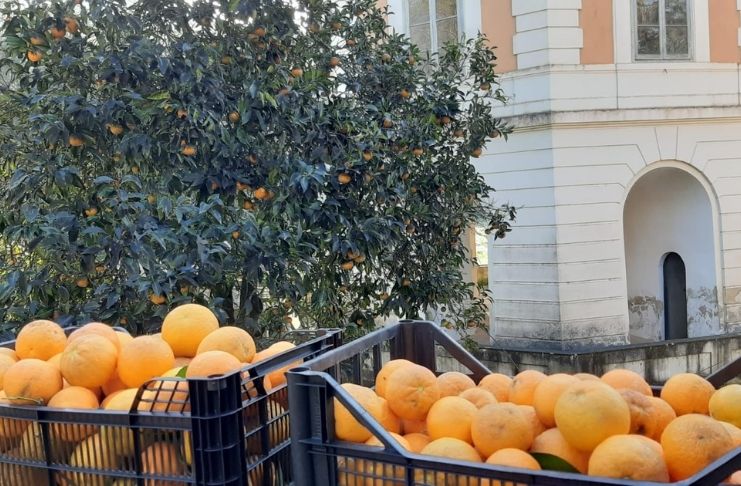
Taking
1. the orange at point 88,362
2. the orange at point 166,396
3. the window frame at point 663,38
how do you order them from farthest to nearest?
the window frame at point 663,38 → the orange at point 88,362 → the orange at point 166,396

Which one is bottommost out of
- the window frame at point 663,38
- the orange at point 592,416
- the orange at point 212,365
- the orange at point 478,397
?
the orange at point 478,397

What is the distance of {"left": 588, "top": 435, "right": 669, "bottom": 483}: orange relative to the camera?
1.27 m

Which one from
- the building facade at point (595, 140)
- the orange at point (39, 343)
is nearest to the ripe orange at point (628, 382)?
the orange at point (39, 343)

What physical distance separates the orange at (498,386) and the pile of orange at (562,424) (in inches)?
2.3

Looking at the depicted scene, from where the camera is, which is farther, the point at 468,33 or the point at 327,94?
the point at 468,33

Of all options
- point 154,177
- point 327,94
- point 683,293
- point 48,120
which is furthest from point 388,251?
point 683,293

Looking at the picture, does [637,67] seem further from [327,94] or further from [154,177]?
[154,177]

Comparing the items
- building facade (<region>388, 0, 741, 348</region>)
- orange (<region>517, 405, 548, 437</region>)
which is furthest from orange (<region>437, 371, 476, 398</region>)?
building facade (<region>388, 0, 741, 348</region>)

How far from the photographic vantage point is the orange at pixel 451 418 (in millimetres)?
1594

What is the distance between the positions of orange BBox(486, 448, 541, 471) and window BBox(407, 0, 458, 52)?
9.33m

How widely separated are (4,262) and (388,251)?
85.1 inches

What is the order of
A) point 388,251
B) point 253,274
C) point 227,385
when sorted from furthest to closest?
point 388,251
point 253,274
point 227,385

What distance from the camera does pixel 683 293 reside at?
10992mm

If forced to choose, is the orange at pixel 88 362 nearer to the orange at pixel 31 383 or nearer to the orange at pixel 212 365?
the orange at pixel 31 383
